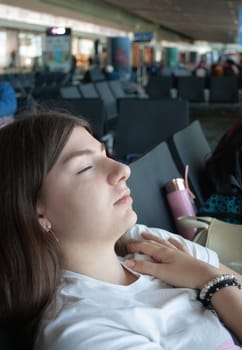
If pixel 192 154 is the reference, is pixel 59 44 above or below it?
above

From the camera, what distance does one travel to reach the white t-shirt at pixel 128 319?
0.91m

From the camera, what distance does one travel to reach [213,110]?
13.0 meters

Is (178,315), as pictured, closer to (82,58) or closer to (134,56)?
(82,58)

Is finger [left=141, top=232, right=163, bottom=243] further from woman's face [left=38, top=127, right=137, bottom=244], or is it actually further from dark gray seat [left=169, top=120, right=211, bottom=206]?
dark gray seat [left=169, top=120, right=211, bottom=206]

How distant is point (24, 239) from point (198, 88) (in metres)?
13.8

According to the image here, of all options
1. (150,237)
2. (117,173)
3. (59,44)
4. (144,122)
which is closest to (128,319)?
(117,173)

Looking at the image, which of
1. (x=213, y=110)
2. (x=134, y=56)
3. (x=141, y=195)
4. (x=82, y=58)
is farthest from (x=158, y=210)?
(x=134, y=56)

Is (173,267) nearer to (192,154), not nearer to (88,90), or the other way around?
(192,154)

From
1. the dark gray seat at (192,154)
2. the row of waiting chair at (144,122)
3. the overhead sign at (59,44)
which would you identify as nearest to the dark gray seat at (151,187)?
the dark gray seat at (192,154)

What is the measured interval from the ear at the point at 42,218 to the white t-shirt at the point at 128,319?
0.10 m

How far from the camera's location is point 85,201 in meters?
1.00

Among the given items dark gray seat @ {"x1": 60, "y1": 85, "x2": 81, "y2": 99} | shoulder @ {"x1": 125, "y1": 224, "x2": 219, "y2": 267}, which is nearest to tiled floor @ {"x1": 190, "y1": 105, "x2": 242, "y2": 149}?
dark gray seat @ {"x1": 60, "y1": 85, "x2": 81, "y2": 99}

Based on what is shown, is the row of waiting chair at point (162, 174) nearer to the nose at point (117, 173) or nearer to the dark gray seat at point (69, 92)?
the nose at point (117, 173)

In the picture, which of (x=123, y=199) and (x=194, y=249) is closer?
(x=123, y=199)
